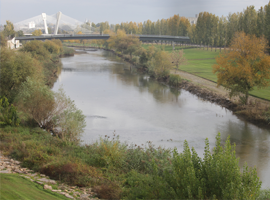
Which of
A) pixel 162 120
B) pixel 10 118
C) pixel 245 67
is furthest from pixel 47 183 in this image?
pixel 245 67

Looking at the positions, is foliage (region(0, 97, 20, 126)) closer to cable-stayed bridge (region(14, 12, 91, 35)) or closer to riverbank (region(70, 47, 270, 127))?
riverbank (region(70, 47, 270, 127))

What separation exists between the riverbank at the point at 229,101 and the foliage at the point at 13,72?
62.0 ft

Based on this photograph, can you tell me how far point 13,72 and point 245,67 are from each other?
2038 centimetres

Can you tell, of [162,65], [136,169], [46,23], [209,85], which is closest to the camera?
[136,169]

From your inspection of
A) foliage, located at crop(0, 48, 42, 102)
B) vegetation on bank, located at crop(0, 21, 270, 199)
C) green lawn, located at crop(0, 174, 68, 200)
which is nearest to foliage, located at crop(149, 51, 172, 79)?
vegetation on bank, located at crop(0, 21, 270, 199)

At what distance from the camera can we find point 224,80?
25359 mm

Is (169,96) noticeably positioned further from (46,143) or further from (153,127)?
(46,143)

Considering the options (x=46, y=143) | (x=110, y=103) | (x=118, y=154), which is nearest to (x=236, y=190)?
(x=118, y=154)

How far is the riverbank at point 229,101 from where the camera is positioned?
74.4 feet

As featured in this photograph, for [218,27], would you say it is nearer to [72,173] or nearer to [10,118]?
[10,118]

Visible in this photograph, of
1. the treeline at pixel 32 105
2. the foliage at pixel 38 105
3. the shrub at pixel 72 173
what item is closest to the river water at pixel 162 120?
the treeline at pixel 32 105

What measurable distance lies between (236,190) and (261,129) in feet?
55.3

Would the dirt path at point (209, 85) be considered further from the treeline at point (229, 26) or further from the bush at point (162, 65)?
the treeline at point (229, 26)

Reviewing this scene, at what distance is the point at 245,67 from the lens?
24.0 meters
